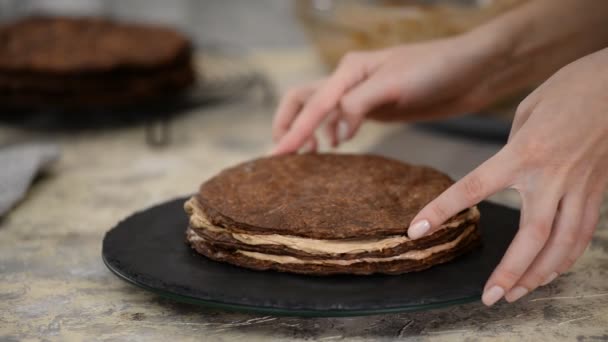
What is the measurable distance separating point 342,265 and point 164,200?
673 mm

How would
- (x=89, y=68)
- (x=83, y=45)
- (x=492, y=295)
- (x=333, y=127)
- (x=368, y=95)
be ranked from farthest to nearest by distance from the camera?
(x=83, y=45) < (x=89, y=68) < (x=333, y=127) < (x=368, y=95) < (x=492, y=295)

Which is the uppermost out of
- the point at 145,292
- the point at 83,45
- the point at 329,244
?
the point at 83,45

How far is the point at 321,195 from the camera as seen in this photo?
1.17 meters

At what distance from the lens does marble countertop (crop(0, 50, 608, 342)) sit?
1.05 meters

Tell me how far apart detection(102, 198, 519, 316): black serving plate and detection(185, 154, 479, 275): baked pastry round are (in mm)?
17

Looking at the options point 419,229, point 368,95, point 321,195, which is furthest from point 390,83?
point 419,229

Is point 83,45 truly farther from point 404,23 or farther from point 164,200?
point 404,23

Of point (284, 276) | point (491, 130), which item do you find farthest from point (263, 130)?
point (284, 276)

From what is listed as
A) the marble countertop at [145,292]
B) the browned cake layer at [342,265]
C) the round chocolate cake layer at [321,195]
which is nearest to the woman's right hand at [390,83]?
the round chocolate cake layer at [321,195]

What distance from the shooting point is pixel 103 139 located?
81.7 inches

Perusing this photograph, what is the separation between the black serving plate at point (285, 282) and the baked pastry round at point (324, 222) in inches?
0.7

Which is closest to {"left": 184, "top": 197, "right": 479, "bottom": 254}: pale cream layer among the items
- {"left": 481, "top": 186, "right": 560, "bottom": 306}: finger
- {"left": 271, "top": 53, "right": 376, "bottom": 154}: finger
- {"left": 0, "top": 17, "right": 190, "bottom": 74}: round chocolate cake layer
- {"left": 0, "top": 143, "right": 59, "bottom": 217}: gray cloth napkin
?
{"left": 481, "top": 186, "right": 560, "bottom": 306}: finger

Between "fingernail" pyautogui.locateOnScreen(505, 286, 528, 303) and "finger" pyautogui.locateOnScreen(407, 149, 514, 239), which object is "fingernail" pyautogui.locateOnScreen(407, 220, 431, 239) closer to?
"finger" pyautogui.locateOnScreen(407, 149, 514, 239)

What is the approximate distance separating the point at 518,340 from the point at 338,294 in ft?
0.76
